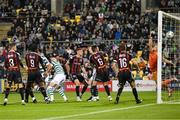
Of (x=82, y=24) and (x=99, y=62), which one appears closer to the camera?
(x=99, y=62)

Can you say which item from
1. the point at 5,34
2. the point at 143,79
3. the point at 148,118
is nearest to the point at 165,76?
the point at 143,79

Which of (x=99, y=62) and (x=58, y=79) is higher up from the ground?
(x=99, y=62)

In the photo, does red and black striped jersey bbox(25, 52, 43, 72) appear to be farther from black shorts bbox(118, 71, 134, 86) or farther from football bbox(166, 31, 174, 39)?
football bbox(166, 31, 174, 39)

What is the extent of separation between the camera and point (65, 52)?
3731 centimetres

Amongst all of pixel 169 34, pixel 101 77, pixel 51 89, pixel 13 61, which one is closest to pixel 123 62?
pixel 101 77

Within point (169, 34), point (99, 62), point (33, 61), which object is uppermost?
point (169, 34)

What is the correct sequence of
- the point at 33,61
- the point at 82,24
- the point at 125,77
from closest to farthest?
the point at 125,77 < the point at 33,61 < the point at 82,24

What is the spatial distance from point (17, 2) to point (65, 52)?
1238 centimetres

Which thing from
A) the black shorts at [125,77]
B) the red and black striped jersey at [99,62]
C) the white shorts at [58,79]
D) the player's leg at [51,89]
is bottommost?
the player's leg at [51,89]

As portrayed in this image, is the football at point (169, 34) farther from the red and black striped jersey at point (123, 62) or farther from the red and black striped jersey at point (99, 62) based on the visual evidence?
the red and black striped jersey at point (123, 62)

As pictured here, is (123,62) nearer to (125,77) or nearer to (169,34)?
(125,77)

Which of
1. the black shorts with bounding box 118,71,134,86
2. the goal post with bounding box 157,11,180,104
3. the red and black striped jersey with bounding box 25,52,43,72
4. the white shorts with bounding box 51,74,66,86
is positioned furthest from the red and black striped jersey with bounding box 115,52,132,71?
the red and black striped jersey with bounding box 25,52,43,72

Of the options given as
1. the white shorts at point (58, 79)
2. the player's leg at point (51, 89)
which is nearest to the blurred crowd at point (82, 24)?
the white shorts at point (58, 79)

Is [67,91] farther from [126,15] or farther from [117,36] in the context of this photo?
[126,15]
